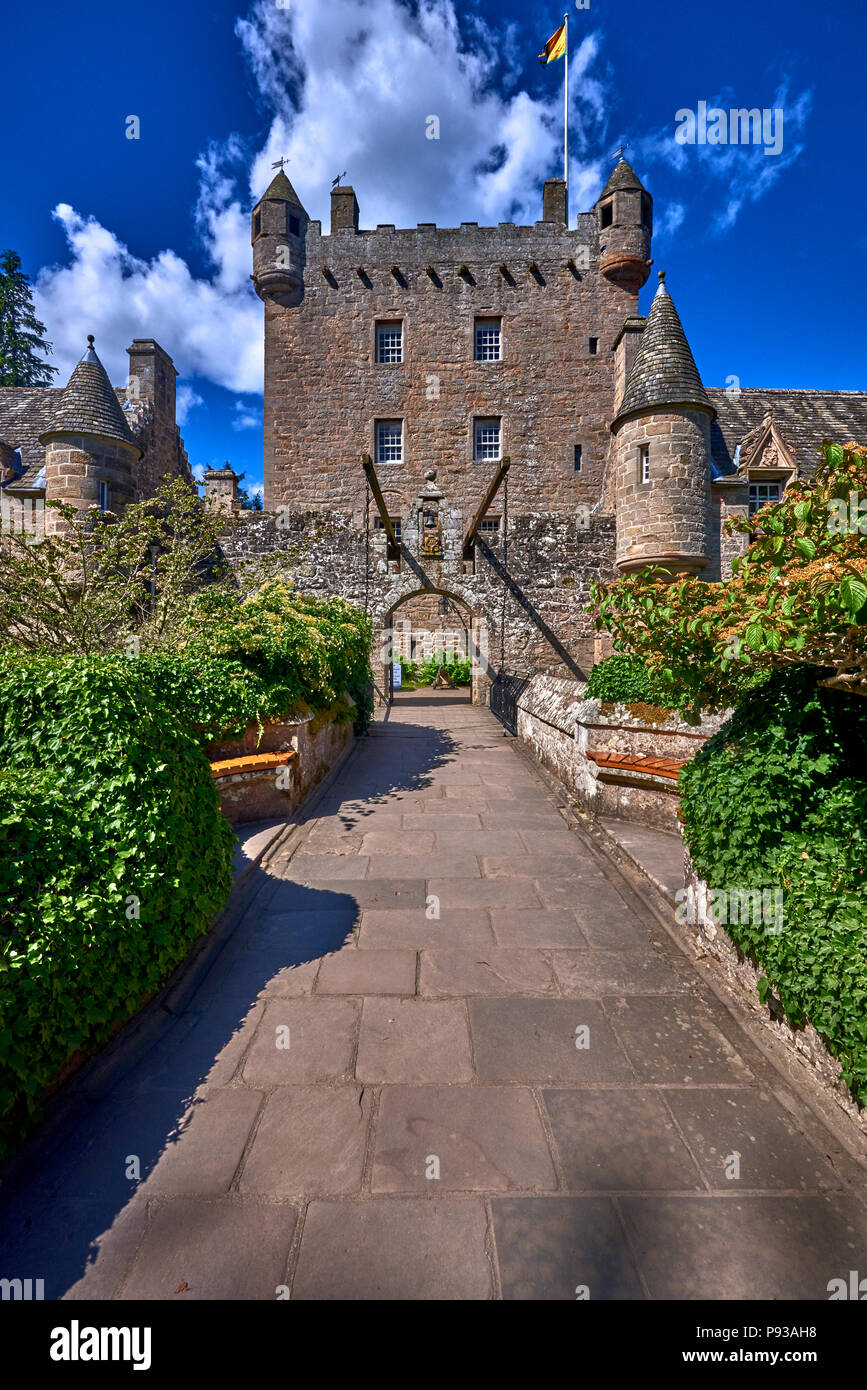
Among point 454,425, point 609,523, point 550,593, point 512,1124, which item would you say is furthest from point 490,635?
point 512,1124

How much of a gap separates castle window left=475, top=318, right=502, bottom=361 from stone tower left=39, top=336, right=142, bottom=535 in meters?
13.3

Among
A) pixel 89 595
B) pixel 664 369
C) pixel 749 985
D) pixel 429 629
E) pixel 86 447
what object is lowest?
pixel 749 985

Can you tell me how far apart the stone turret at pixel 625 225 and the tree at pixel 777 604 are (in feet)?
73.6

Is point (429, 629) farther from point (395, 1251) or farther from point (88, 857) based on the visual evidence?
point (395, 1251)

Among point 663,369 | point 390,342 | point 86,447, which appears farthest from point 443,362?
point 86,447

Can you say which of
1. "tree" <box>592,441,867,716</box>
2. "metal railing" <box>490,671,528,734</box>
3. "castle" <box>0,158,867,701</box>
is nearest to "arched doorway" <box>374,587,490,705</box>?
"castle" <box>0,158,867,701</box>

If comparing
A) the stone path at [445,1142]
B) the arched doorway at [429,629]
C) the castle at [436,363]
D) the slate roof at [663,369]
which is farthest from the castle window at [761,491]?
the stone path at [445,1142]

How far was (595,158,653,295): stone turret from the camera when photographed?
20.1 metres

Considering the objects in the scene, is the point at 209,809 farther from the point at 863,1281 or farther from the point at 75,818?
the point at 863,1281

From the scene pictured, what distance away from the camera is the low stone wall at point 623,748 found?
220 inches

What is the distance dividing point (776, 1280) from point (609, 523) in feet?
50.3

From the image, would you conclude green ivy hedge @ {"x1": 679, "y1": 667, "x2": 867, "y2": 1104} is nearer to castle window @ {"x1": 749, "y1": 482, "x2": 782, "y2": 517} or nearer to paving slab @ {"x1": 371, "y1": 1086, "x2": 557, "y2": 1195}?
paving slab @ {"x1": 371, "y1": 1086, "x2": 557, "y2": 1195}

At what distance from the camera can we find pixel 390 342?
21.9 meters

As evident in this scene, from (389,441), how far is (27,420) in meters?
11.4
